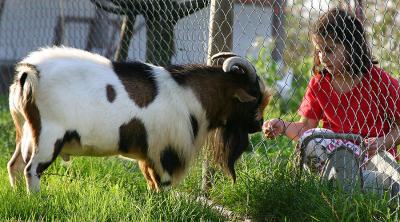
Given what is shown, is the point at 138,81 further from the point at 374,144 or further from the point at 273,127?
the point at 374,144

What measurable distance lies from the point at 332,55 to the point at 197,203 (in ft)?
4.17

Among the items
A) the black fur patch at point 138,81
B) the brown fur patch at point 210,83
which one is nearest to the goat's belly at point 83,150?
the black fur patch at point 138,81

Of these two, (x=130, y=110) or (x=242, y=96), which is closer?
(x=130, y=110)

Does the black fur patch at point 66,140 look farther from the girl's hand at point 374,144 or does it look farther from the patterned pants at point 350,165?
the girl's hand at point 374,144

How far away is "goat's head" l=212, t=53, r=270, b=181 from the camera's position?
5.08m

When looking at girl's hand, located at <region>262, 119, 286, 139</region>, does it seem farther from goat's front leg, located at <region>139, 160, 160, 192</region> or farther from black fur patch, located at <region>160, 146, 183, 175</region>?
goat's front leg, located at <region>139, 160, 160, 192</region>

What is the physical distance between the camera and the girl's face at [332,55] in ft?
16.0

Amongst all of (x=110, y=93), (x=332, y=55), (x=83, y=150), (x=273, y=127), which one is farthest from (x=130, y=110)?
(x=332, y=55)

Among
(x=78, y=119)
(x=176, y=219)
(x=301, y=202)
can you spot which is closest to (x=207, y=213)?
(x=176, y=219)

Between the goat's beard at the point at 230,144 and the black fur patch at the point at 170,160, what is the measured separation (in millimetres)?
358

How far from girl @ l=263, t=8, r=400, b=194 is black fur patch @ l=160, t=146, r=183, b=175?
0.63 metres

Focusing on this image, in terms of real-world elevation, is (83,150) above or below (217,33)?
below

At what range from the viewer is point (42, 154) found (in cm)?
469

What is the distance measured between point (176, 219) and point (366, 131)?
148 centimetres
